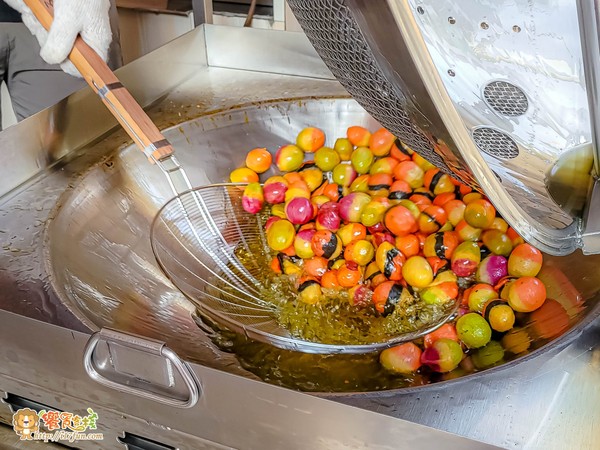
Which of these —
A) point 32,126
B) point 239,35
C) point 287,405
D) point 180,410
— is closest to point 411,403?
point 287,405

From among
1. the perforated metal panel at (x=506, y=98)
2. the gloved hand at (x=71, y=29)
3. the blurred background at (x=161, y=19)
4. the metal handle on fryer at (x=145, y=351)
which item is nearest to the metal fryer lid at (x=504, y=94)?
the perforated metal panel at (x=506, y=98)

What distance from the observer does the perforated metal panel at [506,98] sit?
50 centimetres

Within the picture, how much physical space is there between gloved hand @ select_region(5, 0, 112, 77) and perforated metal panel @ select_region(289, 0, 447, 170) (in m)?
0.61

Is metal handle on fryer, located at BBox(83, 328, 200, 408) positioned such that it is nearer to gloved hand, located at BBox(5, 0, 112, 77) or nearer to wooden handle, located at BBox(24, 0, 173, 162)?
wooden handle, located at BBox(24, 0, 173, 162)

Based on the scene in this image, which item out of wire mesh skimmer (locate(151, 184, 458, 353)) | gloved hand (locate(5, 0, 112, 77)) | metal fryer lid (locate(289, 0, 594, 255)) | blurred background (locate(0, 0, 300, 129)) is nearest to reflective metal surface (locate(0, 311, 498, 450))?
wire mesh skimmer (locate(151, 184, 458, 353))

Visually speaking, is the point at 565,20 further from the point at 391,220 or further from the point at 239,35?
the point at 239,35

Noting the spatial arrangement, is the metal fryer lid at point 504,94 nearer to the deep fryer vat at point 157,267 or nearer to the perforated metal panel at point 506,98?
the perforated metal panel at point 506,98

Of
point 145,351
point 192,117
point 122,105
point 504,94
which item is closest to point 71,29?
point 122,105

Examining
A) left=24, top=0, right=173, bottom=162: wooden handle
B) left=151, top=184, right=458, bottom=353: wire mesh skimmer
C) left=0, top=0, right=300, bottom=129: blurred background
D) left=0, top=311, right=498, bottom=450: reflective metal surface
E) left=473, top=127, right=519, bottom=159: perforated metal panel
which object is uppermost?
left=0, top=0, right=300, bottom=129: blurred background

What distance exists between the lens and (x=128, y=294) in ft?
2.90

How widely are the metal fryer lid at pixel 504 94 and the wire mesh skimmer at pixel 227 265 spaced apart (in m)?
0.38

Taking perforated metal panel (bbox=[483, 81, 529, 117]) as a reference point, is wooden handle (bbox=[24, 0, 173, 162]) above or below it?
above

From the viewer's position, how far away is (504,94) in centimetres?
50

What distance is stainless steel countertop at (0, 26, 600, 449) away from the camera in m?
0.64
